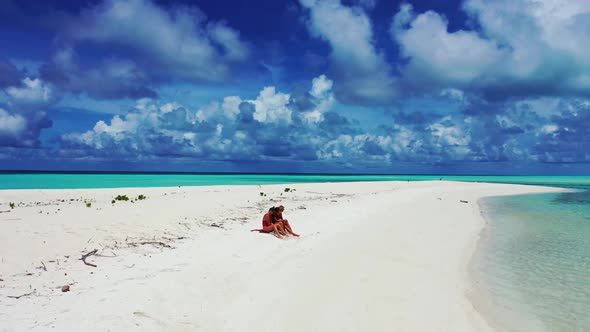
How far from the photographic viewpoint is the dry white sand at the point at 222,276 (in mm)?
6277

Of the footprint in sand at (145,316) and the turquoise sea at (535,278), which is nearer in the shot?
the footprint in sand at (145,316)

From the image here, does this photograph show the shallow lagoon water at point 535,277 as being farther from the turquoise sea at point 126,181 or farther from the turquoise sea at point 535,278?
the turquoise sea at point 126,181

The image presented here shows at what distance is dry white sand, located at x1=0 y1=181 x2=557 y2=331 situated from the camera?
20.6 feet

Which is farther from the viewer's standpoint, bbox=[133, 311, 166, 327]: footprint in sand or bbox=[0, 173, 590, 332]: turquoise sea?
bbox=[0, 173, 590, 332]: turquoise sea

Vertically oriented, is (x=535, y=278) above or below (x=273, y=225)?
below

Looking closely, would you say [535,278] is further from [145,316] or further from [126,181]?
[126,181]

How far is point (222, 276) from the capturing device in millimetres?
8578

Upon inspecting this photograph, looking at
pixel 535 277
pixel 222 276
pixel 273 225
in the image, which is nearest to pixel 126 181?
pixel 273 225

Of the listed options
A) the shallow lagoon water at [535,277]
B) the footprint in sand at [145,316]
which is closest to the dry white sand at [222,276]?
the footprint in sand at [145,316]

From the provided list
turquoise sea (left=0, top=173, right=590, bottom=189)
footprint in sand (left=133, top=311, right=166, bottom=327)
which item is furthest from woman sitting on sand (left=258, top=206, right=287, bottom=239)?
turquoise sea (left=0, top=173, right=590, bottom=189)

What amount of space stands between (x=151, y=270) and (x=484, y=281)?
8132 mm

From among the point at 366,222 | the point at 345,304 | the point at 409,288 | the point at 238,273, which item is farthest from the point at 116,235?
the point at 366,222

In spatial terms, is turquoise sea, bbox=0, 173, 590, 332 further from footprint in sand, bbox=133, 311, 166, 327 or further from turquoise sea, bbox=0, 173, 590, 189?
turquoise sea, bbox=0, 173, 590, 189

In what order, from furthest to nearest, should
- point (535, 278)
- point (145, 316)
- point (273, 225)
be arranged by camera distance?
point (273, 225)
point (535, 278)
point (145, 316)
